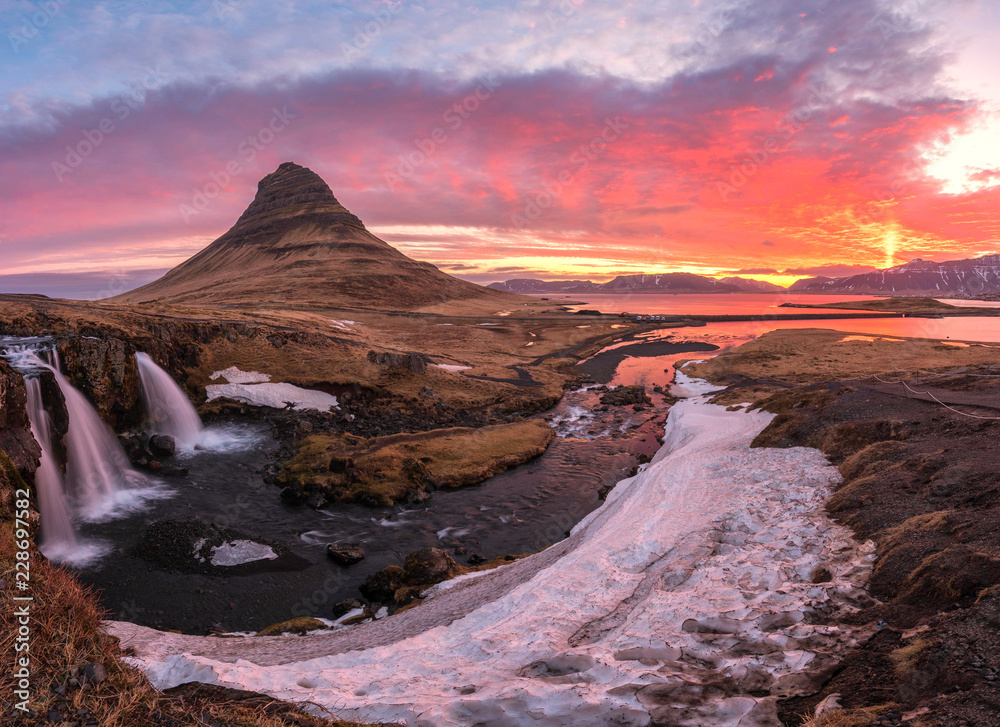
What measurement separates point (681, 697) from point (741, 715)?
916mm

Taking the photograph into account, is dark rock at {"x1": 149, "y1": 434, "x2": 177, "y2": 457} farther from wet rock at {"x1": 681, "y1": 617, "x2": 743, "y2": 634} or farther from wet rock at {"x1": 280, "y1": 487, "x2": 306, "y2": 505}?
wet rock at {"x1": 681, "y1": 617, "x2": 743, "y2": 634}

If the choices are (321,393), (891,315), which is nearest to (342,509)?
(321,393)

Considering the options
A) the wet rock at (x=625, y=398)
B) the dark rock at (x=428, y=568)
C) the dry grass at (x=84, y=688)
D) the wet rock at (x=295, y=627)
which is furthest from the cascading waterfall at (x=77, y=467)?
the wet rock at (x=625, y=398)

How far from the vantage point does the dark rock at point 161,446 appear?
3114 cm

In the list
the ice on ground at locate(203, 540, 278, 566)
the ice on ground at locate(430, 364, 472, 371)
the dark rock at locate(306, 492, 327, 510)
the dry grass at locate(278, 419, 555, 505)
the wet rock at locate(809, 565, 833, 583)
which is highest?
the ice on ground at locate(430, 364, 472, 371)

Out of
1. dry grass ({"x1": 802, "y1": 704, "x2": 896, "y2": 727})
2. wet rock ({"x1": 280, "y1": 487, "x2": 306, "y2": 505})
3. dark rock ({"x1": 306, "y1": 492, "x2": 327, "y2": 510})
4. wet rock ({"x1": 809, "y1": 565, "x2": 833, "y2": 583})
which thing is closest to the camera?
dry grass ({"x1": 802, "y1": 704, "x2": 896, "y2": 727})

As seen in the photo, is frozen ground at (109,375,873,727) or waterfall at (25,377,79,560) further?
waterfall at (25,377,79,560)

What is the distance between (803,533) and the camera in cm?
1448

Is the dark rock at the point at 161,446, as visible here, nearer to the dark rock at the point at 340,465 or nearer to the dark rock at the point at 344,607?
the dark rock at the point at 340,465

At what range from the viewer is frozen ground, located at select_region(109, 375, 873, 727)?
25.6ft

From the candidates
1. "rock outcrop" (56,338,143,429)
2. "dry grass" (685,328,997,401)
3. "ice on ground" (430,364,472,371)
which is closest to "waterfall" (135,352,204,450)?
"rock outcrop" (56,338,143,429)

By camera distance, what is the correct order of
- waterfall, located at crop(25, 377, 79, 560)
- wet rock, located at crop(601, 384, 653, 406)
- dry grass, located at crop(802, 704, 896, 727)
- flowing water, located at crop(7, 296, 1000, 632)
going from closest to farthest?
dry grass, located at crop(802, 704, 896, 727), flowing water, located at crop(7, 296, 1000, 632), waterfall, located at crop(25, 377, 79, 560), wet rock, located at crop(601, 384, 653, 406)

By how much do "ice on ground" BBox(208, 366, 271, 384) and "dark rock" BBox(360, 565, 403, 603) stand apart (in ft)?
100

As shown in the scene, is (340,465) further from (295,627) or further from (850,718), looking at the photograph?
(850,718)
